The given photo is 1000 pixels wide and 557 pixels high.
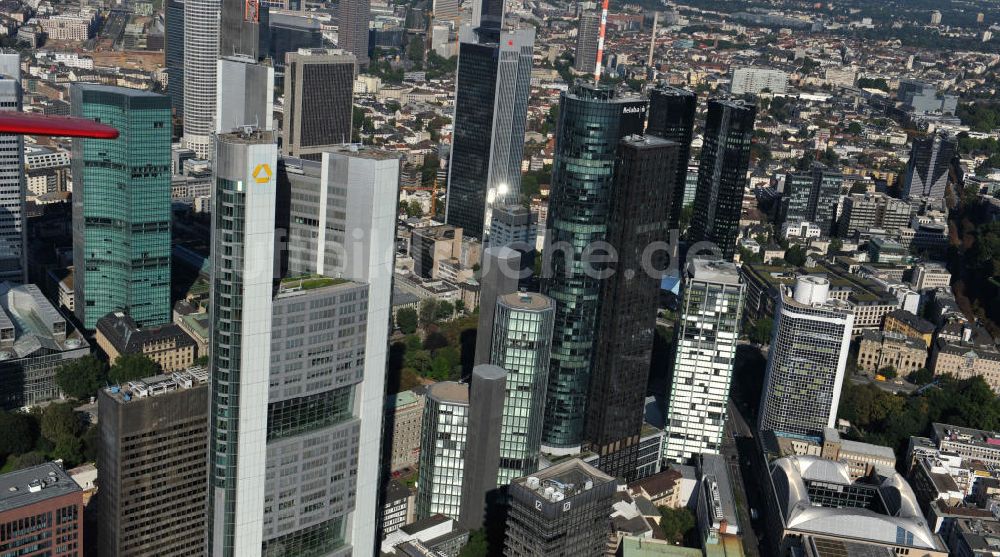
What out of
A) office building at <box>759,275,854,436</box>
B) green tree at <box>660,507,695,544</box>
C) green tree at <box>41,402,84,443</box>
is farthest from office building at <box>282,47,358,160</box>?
green tree at <box>660,507,695,544</box>

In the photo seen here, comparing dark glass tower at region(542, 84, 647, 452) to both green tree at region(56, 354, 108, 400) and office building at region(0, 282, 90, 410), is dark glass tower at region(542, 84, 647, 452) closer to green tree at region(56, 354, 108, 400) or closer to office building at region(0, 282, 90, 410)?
green tree at region(56, 354, 108, 400)

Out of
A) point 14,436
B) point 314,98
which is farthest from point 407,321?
point 14,436

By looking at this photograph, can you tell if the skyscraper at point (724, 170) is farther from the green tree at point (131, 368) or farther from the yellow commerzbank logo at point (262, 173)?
the yellow commerzbank logo at point (262, 173)

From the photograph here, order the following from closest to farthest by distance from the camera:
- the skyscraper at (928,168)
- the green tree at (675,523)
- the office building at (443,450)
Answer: the office building at (443,450)
the green tree at (675,523)
the skyscraper at (928,168)

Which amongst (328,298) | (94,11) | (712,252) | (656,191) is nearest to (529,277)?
(712,252)

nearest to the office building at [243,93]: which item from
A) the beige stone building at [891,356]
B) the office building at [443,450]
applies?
the office building at [443,450]

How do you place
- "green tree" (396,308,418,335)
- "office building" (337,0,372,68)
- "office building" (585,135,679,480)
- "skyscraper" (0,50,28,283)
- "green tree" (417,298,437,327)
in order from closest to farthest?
"office building" (585,135,679,480) < "skyscraper" (0,50,28,283) < "green tree" (396,308,418,335) < "green tree" (417,298,437,327) < "office building" (337,0,372,68)
